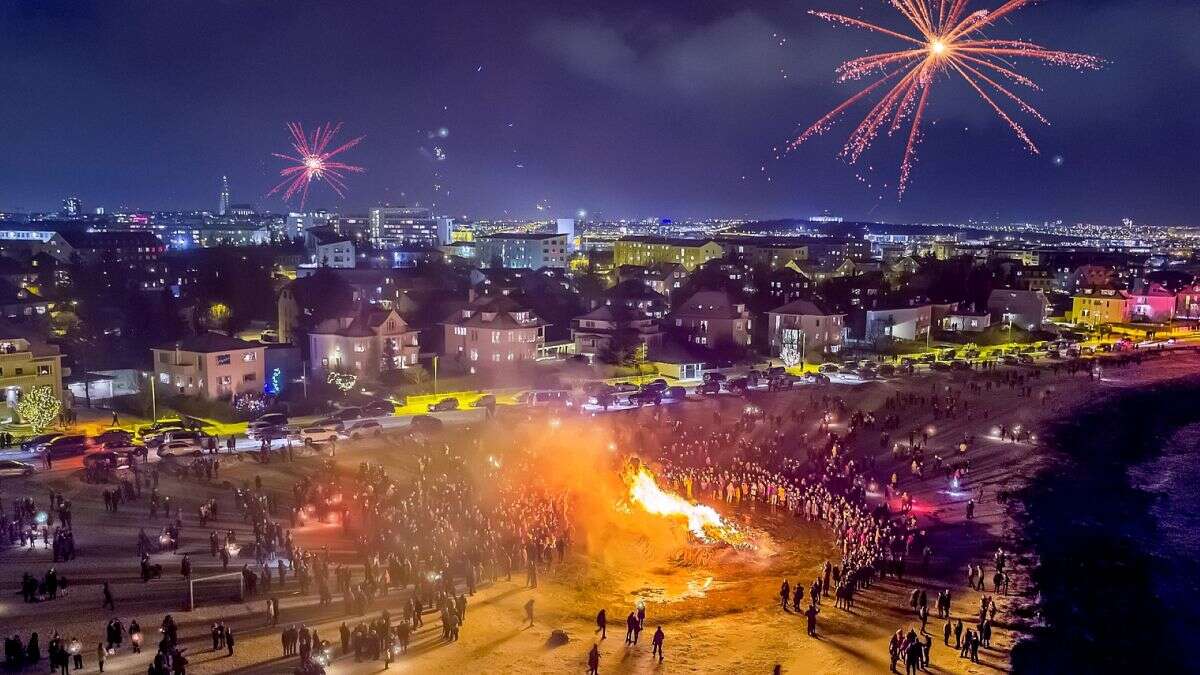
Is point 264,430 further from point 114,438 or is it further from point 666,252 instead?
point 666,252

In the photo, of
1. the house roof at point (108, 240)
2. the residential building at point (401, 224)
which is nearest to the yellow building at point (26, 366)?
the house roof at point (108, 240)

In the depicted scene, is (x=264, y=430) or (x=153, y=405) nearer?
(x=264, y=430)

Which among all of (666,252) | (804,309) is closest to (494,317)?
(804,309)

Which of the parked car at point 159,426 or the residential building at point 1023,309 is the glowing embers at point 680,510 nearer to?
the parked car at point 159,426

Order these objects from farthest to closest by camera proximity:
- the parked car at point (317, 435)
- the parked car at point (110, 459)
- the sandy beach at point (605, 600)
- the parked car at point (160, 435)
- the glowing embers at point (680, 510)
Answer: the parked car at point (317, 435) < the parked car at point (160, 435) < the parked car at point (110, 459) < the glowing embers at point (680, 510) < the sandy beach at point (605, 600)

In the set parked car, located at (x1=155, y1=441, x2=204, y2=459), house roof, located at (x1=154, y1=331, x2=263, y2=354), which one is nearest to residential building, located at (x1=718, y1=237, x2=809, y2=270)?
house roof, located at (x1=154, y1=331, x2=263, y2=354)
